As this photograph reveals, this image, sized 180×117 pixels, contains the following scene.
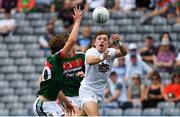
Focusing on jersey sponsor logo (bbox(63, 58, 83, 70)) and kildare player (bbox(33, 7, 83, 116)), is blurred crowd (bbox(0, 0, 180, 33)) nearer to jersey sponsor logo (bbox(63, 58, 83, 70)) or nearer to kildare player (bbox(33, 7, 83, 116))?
jersey sponsor logo (bbox(63, 58, 83, 70))

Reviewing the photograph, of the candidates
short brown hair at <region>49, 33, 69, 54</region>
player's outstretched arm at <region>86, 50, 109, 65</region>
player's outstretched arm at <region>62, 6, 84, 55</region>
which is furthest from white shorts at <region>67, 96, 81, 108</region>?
player's outstretched arm at <region>62, 6, 84, 55</region>

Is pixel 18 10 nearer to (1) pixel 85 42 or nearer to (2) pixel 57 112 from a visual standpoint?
(1) pixel 85 42

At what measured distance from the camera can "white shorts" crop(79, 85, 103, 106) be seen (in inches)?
585

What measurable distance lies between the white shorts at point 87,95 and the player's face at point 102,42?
81cm

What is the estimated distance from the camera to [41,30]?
78.9ft

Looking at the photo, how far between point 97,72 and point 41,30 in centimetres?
946

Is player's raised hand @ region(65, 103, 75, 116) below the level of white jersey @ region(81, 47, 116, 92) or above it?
below

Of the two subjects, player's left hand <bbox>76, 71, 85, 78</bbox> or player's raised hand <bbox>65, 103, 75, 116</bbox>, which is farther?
player's left hand <bbox>76, 71, 85, 78</bbox>

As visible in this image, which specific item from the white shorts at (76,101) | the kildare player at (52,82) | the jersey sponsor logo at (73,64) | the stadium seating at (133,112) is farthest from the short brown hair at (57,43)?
the stadium seating at (133,112)

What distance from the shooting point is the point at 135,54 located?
2097 cm

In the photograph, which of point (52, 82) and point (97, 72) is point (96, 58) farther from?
point (52, 82)

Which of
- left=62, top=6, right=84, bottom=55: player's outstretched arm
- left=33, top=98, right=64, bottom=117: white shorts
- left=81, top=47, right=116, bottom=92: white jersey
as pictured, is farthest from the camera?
left=81, top=47, right=116, bottom=92: white jersey

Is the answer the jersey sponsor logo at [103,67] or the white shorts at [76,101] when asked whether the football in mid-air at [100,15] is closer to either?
the jersey sponsor logo at [103,67]

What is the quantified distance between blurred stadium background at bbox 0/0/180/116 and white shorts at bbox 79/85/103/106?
6.27 metres
